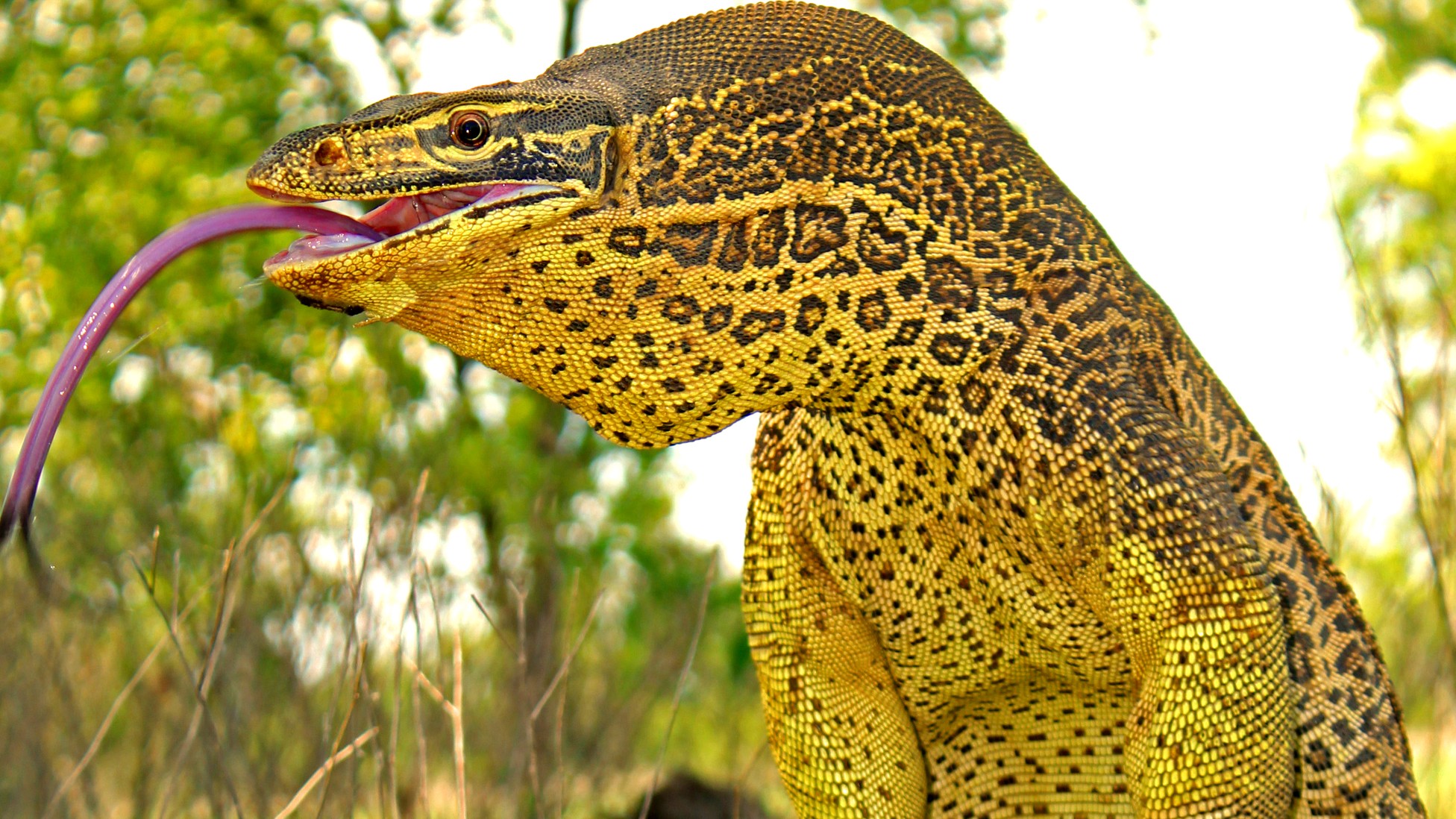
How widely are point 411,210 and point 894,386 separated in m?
1.10

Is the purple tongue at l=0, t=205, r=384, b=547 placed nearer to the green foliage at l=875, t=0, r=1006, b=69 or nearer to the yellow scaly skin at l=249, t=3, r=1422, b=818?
the yellow scaly skin at l=249, t=3, r=1422, b=818

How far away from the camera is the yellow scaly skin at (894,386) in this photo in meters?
2.57

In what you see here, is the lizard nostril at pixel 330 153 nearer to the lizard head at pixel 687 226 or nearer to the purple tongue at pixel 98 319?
the lizard head at pixel 687 226

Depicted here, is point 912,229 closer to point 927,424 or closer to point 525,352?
point 927,424

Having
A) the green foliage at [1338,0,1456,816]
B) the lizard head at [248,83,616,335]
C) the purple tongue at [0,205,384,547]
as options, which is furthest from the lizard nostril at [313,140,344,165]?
the green foliage at [1338,0,1456,816]

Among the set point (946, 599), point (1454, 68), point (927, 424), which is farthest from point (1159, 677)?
point (1454, 68)

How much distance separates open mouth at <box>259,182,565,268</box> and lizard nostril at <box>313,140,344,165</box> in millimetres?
140

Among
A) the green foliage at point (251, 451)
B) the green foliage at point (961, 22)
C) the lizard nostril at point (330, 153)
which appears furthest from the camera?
the green foliage at point (961, 22)

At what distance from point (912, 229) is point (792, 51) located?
0.49 metres

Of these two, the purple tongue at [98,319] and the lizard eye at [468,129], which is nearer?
the purple tongue at [98,319]

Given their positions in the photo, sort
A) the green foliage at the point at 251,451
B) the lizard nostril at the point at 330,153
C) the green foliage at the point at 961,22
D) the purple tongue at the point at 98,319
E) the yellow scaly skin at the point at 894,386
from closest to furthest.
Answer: the purple tongue at the point at 98,319 < the lizard nostril at the point at 330,153 < the yellow scaly skin at the point at 894,386 < the green foliage at the point at 251,451 < the green foliage at the point at 961,22

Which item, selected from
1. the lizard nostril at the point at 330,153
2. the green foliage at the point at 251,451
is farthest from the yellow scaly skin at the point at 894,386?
the green foliage at the point at 251,451

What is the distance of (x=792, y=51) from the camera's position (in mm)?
2879

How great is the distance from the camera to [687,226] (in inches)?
103
